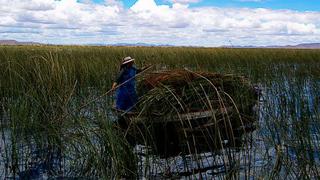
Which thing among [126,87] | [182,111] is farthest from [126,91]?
[182,111]

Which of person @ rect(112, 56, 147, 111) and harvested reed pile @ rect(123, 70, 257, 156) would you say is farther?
person @ rect(112, 56, 147, 111)

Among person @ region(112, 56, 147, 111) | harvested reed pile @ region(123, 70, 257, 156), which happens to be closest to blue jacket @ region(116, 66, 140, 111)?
person @ region(112, 56, 147, 111)

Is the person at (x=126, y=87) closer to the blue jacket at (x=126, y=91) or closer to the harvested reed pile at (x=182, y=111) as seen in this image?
the blue jacket at (x=126, y=91)

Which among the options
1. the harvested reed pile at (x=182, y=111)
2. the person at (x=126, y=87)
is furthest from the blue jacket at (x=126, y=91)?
the harvested reed pile at (x=182, y=111)

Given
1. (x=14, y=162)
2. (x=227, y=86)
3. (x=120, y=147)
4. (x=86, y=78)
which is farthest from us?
(x=86, y=78)

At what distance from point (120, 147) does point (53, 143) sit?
1517mm

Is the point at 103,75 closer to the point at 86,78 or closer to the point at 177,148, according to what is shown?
the point at 86,78

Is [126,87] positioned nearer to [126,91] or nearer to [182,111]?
[126,91]

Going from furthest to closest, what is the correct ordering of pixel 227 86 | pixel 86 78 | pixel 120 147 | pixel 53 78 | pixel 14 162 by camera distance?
pixel 86 78, pixel 227 86, pixel 53 78, pixel 14 162, pixel 120 147

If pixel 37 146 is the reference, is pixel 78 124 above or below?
above

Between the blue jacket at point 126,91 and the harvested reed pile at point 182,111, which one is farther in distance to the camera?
the blue jacket at point 126,91

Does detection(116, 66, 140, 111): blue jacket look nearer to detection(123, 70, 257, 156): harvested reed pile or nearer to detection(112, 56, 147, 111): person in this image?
detection(112, 56, 147, 111): person

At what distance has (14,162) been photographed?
20.5 ft

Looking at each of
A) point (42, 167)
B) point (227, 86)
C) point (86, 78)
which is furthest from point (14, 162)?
point (86, 78)
